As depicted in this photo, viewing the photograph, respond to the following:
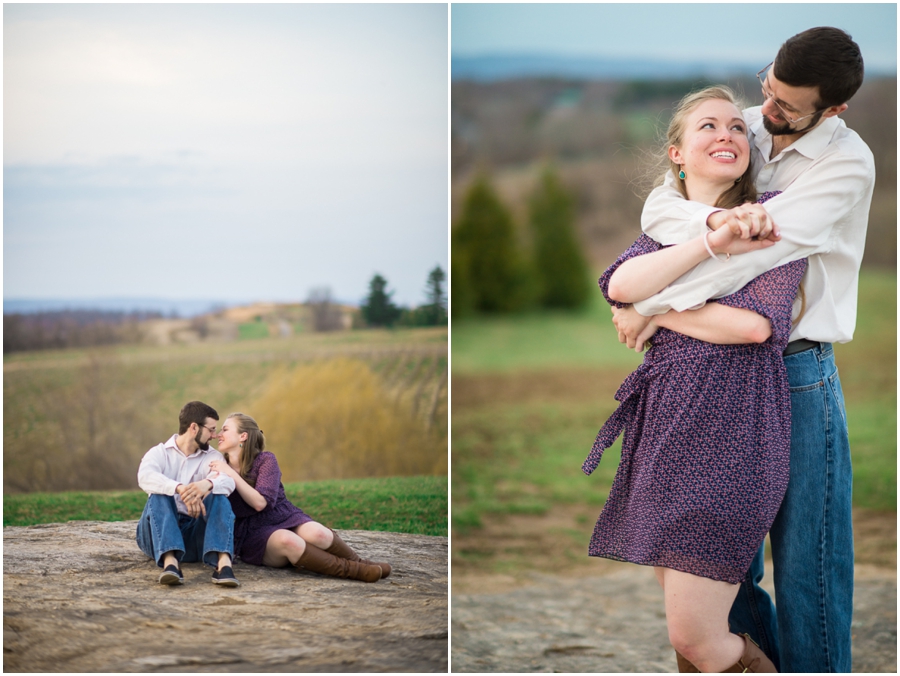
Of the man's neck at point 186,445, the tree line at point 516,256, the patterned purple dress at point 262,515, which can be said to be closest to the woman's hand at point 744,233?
the patterned purple dress at point 262,515

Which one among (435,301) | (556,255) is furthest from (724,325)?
(556,255)

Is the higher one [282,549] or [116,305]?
[116,305]

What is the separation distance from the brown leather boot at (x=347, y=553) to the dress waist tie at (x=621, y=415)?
0.78 meters

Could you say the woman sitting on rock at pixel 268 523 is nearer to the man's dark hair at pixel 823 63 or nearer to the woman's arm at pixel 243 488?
the woman's arm at pixel 243 488

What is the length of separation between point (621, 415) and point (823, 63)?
39.0 inches

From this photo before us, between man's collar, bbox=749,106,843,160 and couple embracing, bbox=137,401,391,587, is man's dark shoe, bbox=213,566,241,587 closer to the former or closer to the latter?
couple embracing, bbox=137,401,391,587

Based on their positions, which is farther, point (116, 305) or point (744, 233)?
point (116, 305)

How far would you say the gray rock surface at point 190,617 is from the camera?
88.8 inches

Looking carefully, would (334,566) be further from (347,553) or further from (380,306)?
(380,306)

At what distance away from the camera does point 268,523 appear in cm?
248

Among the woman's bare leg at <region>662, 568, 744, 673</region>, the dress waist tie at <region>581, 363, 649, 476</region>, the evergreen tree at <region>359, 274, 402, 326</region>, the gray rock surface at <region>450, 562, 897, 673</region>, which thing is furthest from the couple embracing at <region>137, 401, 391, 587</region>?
the gray rock surface at <region>450, 562, 897, 673</region>

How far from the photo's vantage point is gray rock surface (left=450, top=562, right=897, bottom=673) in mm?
3320

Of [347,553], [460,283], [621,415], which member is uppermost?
[460,283]

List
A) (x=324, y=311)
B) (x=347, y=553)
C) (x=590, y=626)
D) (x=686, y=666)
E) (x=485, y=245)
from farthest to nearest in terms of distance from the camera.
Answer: (x=485, y=245), (x=590, y=626), (x=324, y=311), (x=347, y=553), (x=686, y=666)
